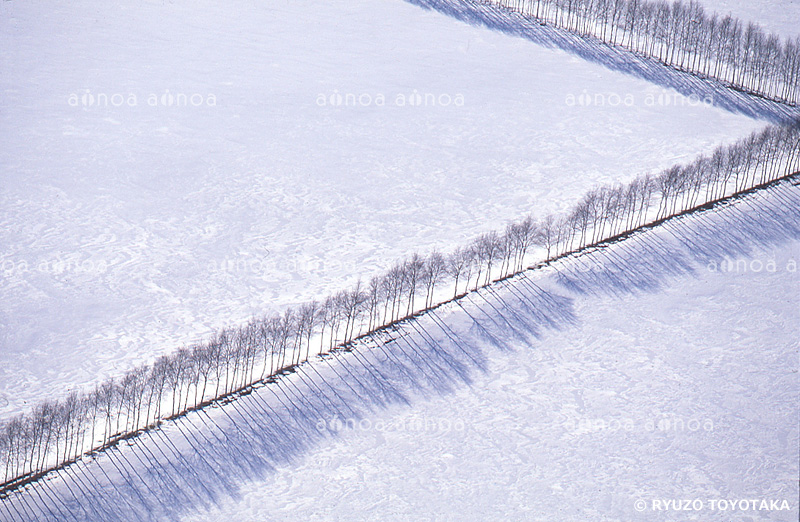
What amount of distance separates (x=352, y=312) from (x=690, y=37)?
49.5 m

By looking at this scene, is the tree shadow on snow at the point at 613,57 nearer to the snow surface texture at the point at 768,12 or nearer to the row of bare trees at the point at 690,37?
the row of bare trees at the point at 690,37

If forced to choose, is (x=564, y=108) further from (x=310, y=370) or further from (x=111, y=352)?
(x=111, y=352)

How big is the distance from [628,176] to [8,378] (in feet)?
142

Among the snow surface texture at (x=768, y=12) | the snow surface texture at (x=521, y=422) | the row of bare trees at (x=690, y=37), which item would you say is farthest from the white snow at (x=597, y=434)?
the snow surface texture at (x=768, y=12)

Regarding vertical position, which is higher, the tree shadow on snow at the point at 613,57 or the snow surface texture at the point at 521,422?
the tree shadow on snow at the point at 613,57

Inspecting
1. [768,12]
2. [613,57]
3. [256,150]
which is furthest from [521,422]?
[768,12]

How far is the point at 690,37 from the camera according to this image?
88938 millimetres

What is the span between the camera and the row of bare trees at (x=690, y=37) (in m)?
84.2

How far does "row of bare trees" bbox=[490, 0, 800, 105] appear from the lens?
8419 cm

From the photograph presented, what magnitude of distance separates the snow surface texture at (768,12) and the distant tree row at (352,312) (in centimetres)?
2362

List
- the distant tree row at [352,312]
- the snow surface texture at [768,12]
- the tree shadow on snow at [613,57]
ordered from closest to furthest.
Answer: the distant tree row at [352,312] → the tree shadow on snow at [613,57] → the snow surface texture at [768,12]

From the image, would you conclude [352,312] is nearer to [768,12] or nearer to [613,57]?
[613,57]

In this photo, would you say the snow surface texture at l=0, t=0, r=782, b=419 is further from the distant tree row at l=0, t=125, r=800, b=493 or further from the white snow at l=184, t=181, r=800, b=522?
the white snow at l=184, t=181, r=800, b=522

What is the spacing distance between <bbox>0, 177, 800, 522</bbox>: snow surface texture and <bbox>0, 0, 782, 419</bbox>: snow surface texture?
7151mm
